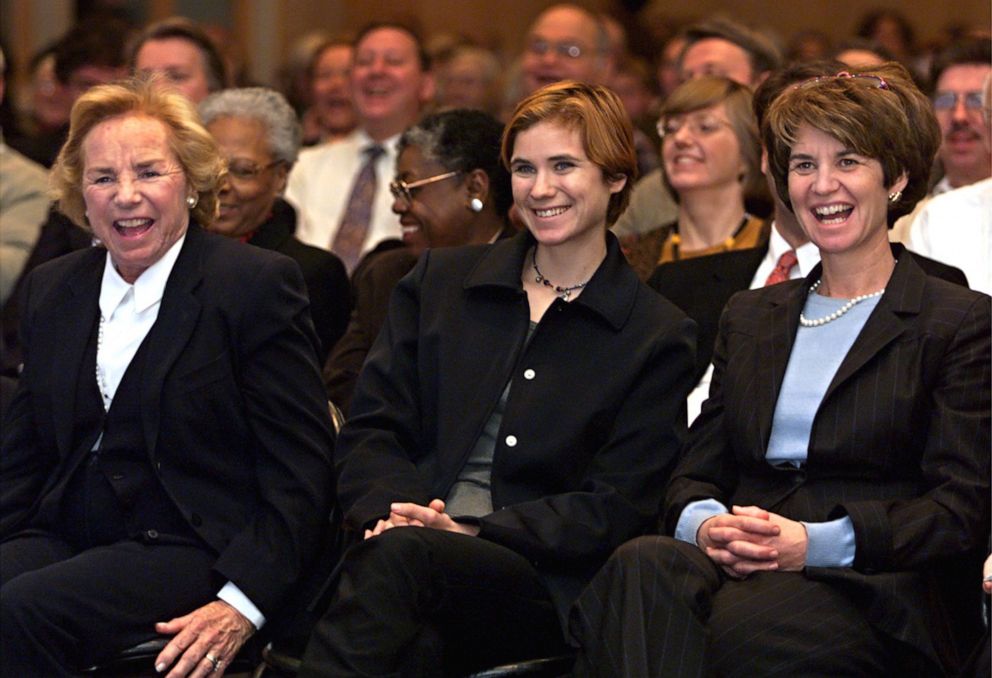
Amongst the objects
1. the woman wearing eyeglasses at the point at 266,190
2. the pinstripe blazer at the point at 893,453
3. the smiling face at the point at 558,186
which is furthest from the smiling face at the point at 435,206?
the pinstripe blazer at the point at 893,453

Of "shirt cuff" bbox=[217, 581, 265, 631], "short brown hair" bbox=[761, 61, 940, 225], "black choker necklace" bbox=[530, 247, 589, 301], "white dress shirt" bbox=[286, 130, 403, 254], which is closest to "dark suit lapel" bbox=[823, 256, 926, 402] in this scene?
"short brown hair" bbox=[761, 61, 940, 225]

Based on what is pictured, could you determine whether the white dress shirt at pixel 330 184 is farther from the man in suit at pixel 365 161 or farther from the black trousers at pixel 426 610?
the black trousers at pixel 426 610

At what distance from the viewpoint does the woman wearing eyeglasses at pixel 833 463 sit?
3.09 metres

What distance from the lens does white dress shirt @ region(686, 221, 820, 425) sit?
13.8 ft

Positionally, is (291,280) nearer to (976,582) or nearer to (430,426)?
(430,426)

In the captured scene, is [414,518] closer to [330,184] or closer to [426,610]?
[426,610]

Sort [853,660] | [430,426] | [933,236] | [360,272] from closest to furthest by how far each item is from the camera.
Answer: [853,660] → [430,426] → [933,236] → [360,272]

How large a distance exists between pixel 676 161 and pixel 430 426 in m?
1.58

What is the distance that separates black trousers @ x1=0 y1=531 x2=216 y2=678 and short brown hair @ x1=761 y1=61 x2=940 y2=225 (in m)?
1.55

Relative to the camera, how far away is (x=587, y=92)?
3.73 metres

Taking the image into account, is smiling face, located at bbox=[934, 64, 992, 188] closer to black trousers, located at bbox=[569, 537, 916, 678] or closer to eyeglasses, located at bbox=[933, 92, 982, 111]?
eyeglasses, located at bbox=[933, 92, 982, 111]

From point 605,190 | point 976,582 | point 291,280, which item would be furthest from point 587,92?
point 976,582

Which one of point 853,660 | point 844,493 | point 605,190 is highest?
point 605,190

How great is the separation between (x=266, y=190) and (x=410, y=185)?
0.55 m
